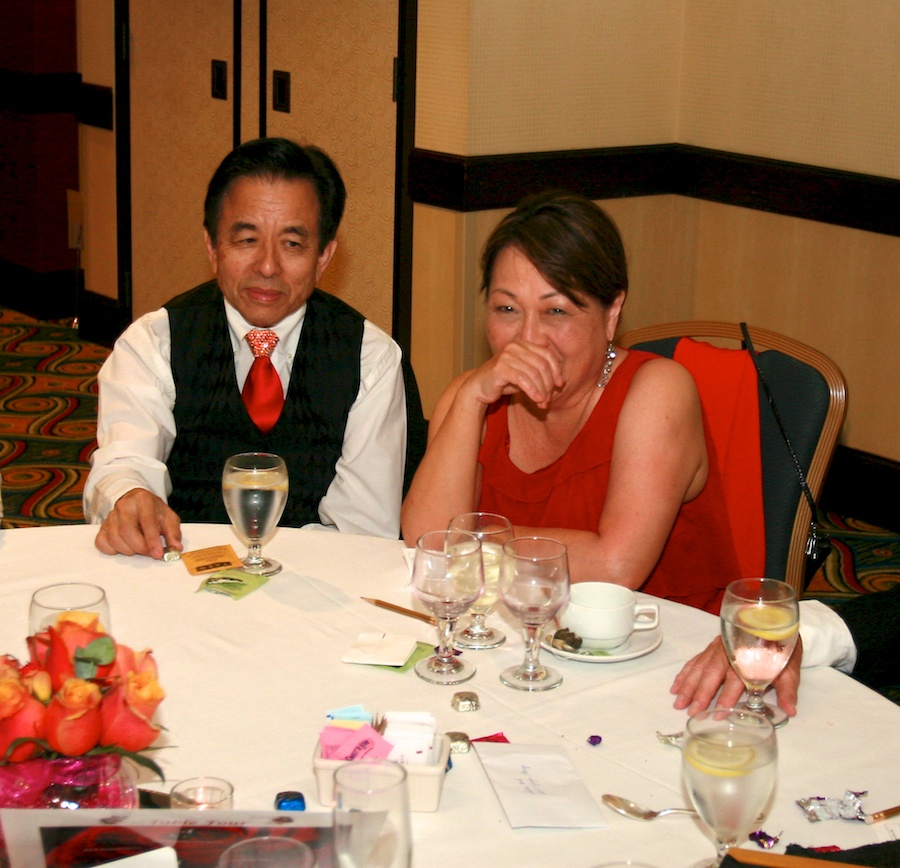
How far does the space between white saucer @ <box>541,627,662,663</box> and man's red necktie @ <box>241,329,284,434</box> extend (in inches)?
41.7

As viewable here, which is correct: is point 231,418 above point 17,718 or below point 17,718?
below

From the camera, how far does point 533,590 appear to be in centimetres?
147

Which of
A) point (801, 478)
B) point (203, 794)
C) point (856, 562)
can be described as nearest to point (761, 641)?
point (203, 794)

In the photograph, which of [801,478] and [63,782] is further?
[801,478]

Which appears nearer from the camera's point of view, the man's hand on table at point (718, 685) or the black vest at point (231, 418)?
the man's hand on table at point (718, 685)

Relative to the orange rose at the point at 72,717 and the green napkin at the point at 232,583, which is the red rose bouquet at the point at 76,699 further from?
the green napkin at the point at 232,583

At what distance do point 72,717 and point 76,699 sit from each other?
0.01 m

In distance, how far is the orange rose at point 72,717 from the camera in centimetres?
102

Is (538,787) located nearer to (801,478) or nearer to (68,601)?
(68,601)

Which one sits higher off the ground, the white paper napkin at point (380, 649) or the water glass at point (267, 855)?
the water glass at point (267, 855)

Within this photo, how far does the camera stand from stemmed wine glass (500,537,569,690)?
1469 millimetres

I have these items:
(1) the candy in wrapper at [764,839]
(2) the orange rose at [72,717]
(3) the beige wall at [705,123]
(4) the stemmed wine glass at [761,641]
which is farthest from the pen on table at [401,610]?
(3) the beige wall at [705,123]

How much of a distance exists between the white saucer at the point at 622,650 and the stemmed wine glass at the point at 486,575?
8 centimetres

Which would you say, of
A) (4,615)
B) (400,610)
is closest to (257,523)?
(400,610)
